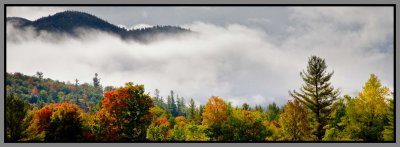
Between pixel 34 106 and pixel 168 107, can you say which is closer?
pixel 34 106

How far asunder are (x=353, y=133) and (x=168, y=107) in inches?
661

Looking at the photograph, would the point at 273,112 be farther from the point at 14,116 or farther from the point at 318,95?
the point at 14,116

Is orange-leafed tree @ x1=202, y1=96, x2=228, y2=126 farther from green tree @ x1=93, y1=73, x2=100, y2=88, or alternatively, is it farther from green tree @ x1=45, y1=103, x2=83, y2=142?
green tree @ x1=45, y1=103, x2=83, y2=142

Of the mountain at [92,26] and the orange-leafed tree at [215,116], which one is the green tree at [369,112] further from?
the mountain at [92,26]

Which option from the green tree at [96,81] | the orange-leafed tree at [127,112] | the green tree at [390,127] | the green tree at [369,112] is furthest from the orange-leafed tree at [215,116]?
the green tree at [390,127]

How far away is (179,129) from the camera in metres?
29.4

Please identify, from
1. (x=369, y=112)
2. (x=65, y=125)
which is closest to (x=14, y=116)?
(x=65, y=125)

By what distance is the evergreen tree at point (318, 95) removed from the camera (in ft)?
85.9

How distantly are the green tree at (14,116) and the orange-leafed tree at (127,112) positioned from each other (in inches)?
171

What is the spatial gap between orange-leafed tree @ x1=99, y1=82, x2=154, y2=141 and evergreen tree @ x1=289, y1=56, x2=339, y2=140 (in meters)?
6.71

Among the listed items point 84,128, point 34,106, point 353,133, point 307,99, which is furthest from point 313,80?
point 34,106

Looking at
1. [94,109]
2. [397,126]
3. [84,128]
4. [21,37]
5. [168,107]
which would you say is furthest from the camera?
[168,107]

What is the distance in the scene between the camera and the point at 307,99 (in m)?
27.5

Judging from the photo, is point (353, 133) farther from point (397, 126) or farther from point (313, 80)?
point (397, 126)
